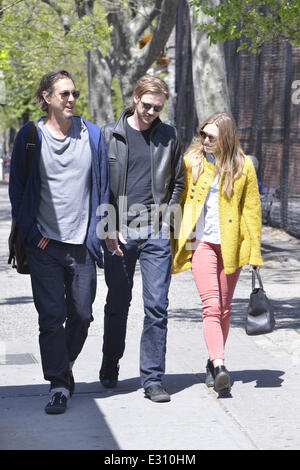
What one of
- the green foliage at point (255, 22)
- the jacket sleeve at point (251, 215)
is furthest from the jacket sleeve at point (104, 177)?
the green foliage at point (255, 22)

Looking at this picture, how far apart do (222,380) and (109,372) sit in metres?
0.79

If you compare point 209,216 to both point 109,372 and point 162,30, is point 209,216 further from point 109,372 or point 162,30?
point 162,30

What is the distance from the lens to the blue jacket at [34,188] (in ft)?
17.2

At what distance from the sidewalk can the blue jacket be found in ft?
2.93

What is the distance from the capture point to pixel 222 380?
17.8 ft

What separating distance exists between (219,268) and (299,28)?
13.2ft

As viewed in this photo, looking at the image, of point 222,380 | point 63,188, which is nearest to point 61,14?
point 63,188

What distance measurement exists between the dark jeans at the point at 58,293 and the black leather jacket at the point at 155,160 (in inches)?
17.2

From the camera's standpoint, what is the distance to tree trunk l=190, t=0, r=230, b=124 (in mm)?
14711

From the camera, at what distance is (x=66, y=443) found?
468 cm

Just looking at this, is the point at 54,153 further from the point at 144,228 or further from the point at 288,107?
the point at 288,107

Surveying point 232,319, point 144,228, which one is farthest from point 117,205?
point 232,319

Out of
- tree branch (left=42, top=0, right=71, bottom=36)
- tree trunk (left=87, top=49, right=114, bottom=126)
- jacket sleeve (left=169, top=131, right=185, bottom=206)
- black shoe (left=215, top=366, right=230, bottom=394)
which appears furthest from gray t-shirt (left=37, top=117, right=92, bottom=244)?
tree trunk (left=87, top=49, right=114, bottom=126)

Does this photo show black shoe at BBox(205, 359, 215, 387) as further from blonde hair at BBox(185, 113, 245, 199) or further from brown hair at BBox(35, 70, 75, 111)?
brown hair at BBox(35, 70, 75, 111)
